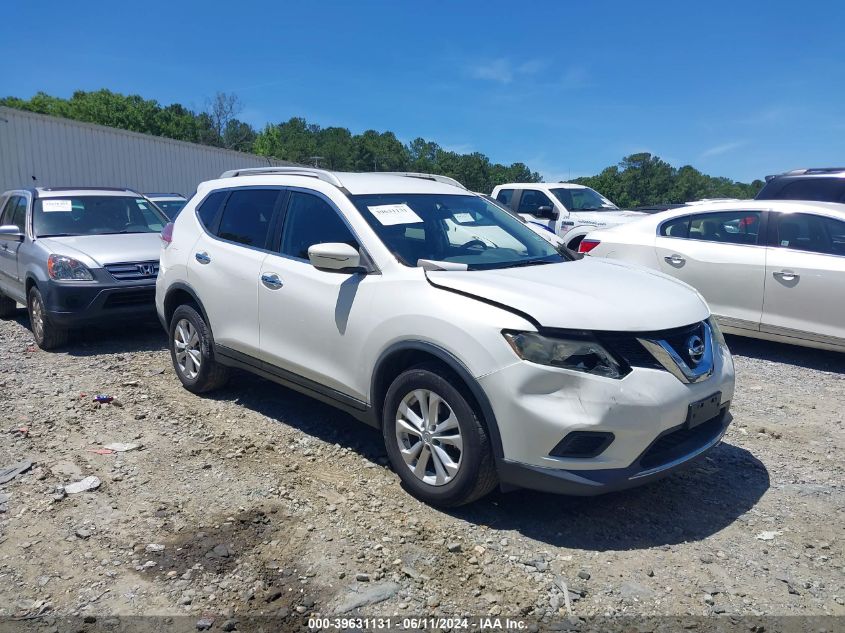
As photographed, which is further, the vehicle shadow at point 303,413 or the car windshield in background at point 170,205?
the car windshield in background at point 170,205

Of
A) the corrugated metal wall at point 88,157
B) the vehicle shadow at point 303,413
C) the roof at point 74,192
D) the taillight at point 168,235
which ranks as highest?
the corrugated metal wall at point 88,157

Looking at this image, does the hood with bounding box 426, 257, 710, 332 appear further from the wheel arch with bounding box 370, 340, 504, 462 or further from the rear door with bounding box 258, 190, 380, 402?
the rear door with bounding box 258, 190, 380, 402

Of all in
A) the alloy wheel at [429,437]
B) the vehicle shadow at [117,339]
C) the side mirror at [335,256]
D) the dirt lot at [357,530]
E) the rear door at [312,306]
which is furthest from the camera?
the vehicle shadow at [117,339]

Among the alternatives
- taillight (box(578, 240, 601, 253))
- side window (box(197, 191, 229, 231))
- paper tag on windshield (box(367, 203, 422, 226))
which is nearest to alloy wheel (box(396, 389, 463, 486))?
paper tag on windshield (box(367, 203, 422, 226))

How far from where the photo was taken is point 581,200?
43.1 feet

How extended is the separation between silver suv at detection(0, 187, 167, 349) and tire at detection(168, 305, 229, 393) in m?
1.75

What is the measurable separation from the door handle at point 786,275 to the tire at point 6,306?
9694mm

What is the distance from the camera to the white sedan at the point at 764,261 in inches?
247

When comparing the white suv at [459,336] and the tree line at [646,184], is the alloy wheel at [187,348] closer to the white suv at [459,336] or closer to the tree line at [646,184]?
the white suv at [459,336]

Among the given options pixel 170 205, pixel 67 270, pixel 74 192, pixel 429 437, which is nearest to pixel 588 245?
pixel 429 437

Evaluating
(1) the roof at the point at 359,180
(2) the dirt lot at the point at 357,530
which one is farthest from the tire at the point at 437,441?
(1) the roof at the point at 359,180

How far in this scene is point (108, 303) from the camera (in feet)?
23.3

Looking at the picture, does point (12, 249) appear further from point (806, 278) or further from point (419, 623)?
point (806, 278)

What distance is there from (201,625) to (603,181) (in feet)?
226
